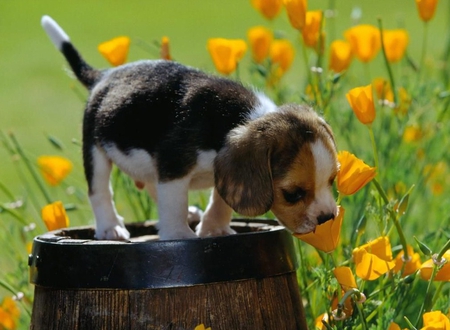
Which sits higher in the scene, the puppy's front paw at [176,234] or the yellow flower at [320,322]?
the puppy's front paw at [176,234]

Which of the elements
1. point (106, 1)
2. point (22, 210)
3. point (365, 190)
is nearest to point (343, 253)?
point (365, 190)

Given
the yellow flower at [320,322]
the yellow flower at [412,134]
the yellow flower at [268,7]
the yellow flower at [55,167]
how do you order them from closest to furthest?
the yellow flower at [320,322], the yellow flower at [55,167], the yellow flower at [268,7], the yellow flower at [412,134]

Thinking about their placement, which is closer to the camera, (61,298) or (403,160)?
(61,298)

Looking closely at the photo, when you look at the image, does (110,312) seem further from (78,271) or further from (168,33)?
(168,33)

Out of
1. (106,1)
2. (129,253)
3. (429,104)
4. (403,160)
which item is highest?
(129,253)

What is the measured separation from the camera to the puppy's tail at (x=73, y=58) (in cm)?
368

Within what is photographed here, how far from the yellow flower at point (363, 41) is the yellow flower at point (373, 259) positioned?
57.6 inches

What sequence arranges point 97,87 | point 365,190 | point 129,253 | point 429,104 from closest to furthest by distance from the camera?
point 129,253 < point 97,87 < point 365,190 < point 429,104

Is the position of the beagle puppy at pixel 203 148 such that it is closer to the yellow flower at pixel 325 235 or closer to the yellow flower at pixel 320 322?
the yellow flower at pixel 325 235

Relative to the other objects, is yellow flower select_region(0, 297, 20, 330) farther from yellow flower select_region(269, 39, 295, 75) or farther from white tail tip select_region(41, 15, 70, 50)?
yellow flower select_region(269, 39, 295, 75)

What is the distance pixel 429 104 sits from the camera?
4.09 m

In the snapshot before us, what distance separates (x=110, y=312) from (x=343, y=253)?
3.67 feet

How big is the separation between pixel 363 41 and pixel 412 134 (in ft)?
2.75

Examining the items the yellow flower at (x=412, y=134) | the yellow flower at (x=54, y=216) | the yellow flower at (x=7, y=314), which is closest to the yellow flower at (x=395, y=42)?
the yellow flower at (x=412, y=134)
